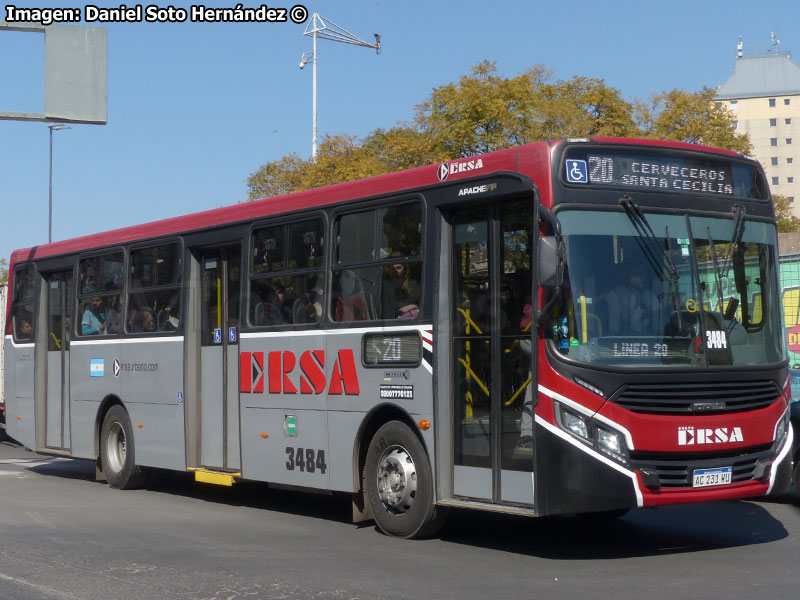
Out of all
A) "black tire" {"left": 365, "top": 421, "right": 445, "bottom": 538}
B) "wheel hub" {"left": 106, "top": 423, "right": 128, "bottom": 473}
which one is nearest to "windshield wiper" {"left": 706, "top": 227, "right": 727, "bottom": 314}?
"black tire" {"left": 365, "top": 421, "right": 445, "bottom": 538}

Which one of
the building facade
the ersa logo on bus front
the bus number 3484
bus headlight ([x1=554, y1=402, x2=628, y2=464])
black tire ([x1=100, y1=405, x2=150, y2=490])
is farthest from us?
the building facade

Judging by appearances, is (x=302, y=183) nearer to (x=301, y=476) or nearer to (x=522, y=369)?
(x=301, y=476)

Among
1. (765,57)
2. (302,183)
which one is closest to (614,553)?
(302,183)

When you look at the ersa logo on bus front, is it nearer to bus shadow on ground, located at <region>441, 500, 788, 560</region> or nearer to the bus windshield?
the bus windshield

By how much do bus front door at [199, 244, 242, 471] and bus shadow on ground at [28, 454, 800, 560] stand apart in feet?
2.63

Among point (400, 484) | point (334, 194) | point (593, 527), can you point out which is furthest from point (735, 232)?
point (334, 194)

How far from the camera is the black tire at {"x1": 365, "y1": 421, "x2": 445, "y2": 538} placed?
392 inches

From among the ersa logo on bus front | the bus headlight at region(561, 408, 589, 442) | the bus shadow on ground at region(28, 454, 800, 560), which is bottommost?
the bus shadow on ground at region(28, 454, 800, 560)

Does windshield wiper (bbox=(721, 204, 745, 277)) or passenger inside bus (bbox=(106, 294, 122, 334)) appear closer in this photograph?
windshield wiper (bbox=(721, 204, 745, 277))

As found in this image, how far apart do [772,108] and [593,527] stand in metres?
135

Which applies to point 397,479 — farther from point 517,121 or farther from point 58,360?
point 517,121

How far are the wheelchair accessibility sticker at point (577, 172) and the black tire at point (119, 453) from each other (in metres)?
7.84

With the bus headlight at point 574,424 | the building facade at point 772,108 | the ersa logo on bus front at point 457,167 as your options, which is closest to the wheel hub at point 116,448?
the ersa logo on bus front at point 457,167

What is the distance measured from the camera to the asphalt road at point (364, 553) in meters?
7.89
